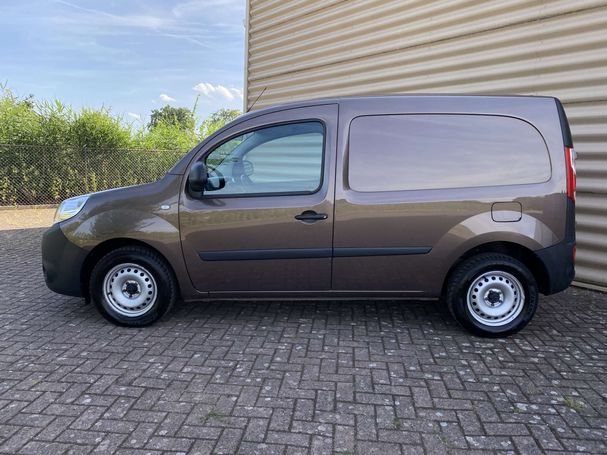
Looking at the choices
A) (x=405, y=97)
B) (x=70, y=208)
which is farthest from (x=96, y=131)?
(x=405, y=97)

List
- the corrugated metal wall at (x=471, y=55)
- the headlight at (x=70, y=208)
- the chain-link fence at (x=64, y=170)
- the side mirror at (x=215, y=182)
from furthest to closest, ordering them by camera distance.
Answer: the chain-link fence at (x=64, y=170) → the corrugated metal wall at (x=471, y=55) → the headlight at (x=70, y=208) → the side mirror at (x=215, y=182)

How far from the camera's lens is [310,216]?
11.6 ft

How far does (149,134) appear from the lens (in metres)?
14.2

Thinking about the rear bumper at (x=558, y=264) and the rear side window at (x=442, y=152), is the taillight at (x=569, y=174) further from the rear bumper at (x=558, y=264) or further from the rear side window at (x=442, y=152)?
the rear bumper at (x=558, y=264)

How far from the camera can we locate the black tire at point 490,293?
11.6 ft

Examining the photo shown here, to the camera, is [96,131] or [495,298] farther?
[96,131]

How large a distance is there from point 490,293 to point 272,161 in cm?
204

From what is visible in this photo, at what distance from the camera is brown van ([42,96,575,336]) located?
3.48 m

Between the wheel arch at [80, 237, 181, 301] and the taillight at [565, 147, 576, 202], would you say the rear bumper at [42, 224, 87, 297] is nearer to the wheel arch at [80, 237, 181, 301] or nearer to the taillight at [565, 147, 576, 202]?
the wheel arch at [80, 237, 181, 301]

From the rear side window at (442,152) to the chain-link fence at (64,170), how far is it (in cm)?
837

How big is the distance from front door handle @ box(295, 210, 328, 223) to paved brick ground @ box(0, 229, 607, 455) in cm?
94

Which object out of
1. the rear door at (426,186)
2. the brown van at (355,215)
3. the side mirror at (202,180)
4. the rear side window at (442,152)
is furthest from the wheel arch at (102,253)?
the rear side window at (442,152)

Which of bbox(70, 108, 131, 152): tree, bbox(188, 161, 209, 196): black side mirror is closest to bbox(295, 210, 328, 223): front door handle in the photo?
bbox(188, 161, 209, 196): black side mirror

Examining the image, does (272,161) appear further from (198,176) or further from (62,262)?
(62,262)
